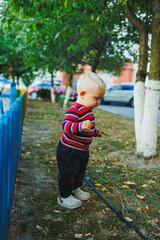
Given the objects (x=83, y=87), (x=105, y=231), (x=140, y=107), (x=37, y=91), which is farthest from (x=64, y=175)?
(x=37, y=91)

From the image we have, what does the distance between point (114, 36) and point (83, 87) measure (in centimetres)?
925

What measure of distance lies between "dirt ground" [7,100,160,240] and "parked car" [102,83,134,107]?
14.5m

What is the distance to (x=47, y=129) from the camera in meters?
7.16

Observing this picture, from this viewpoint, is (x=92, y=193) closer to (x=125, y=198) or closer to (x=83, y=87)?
(x=125, y=198)

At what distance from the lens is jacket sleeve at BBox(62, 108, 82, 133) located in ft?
7.29

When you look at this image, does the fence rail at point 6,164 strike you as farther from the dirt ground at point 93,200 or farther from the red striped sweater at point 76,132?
Answer: the red striped sweater at point 76,132

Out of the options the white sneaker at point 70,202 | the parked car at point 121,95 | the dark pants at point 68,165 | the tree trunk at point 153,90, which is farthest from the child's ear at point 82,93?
the parked car at point 121,95

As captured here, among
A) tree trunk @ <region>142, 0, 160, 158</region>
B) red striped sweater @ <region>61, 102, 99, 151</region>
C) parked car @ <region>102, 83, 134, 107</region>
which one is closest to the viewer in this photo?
red striped sweater @ <region>61, 102, 99, 151</region>

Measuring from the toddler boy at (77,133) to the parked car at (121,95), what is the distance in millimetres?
16874

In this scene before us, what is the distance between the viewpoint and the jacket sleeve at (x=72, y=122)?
7.29 feet

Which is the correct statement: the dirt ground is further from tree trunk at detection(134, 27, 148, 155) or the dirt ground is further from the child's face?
the child's face

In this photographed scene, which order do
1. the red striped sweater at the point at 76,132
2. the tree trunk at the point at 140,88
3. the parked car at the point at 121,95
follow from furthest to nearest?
the parked car at the point at 121,95
the tree trunk at the point at 140,88
the red striped sweater at the point at 76,132

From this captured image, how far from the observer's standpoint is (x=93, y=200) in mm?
2846

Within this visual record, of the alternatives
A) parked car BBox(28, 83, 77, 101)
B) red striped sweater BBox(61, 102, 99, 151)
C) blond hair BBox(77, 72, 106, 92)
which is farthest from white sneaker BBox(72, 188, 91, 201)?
parked car BBox(28, 83, 77, 101)
